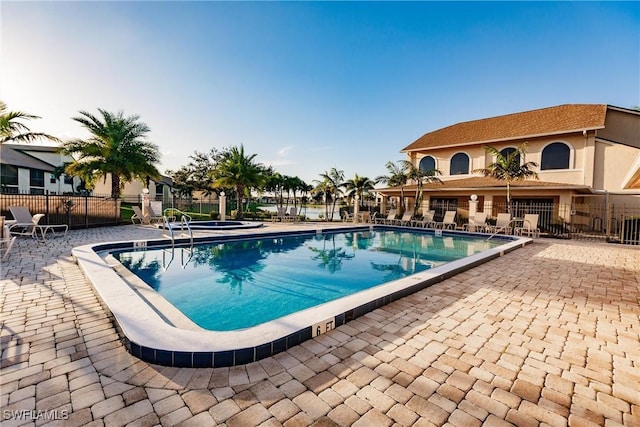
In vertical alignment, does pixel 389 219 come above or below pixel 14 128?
below

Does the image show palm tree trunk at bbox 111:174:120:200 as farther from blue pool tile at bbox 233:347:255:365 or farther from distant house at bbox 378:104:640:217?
blue pool tile at bbox 233:347:255:365

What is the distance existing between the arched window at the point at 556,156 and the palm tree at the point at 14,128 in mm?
27152

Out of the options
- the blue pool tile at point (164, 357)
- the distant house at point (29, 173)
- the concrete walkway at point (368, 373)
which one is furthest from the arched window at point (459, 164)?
the distant house at point (29, 173)

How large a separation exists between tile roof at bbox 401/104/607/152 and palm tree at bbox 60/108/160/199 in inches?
777

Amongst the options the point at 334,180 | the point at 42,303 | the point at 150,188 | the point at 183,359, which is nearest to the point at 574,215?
the point at 334,180

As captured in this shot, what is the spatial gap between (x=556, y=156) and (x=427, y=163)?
326 inches

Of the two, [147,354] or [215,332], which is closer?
[147,354]

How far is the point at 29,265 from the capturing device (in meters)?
6.07

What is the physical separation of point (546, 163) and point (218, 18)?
20.6m

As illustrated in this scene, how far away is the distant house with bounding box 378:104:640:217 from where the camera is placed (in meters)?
16.9

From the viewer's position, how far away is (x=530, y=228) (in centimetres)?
1505

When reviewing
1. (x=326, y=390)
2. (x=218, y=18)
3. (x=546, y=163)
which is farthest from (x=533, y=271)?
(x=546, y=163)

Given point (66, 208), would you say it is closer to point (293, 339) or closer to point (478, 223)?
point (293, 339)

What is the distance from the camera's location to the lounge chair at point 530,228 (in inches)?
590
